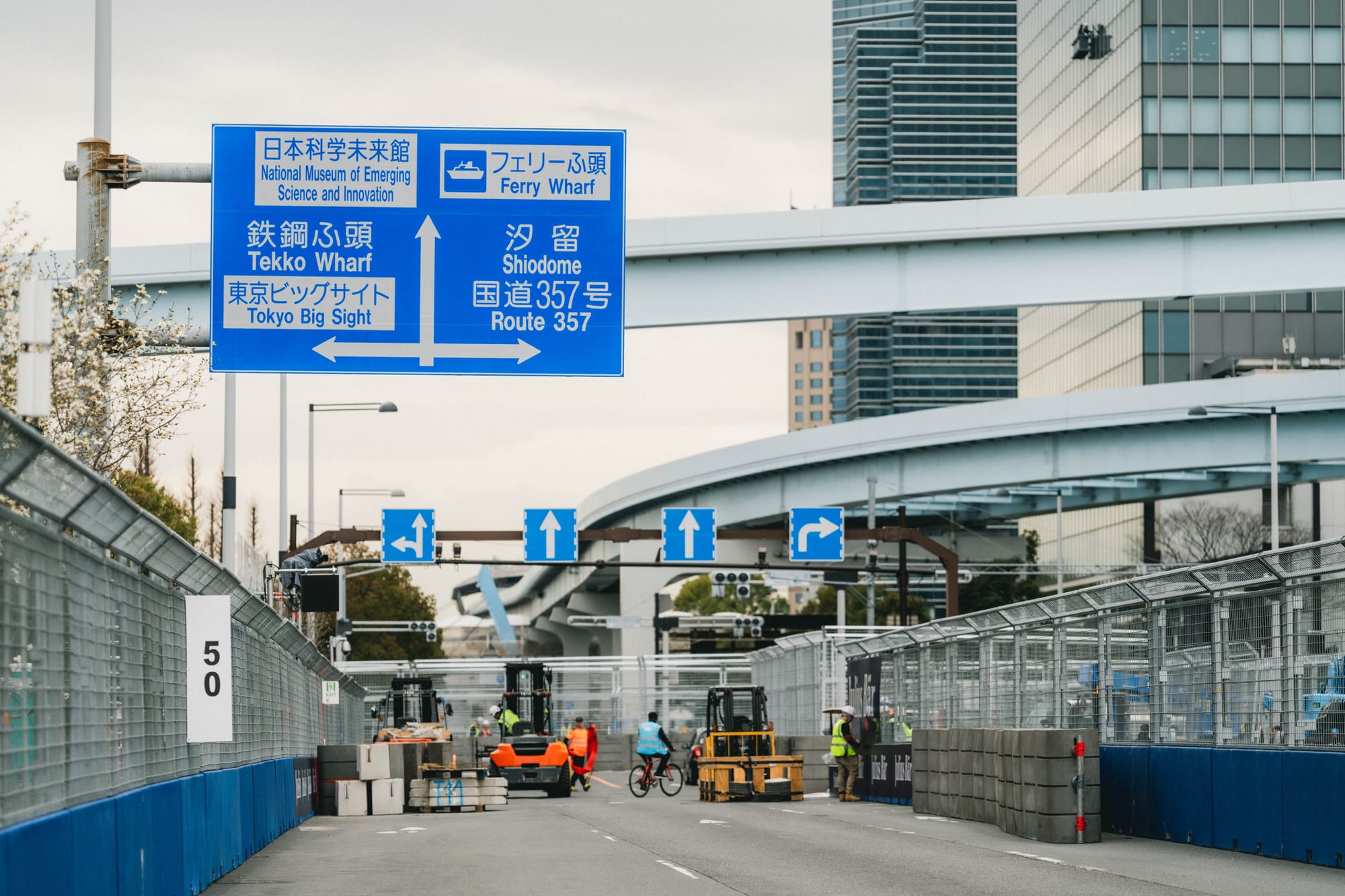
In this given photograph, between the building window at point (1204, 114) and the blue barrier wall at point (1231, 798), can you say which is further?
the building window at point (1204, 114)

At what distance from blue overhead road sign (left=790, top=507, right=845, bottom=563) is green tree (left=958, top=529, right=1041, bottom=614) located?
5361cm

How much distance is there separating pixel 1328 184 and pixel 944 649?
1023 cm

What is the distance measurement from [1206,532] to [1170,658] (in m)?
64.6

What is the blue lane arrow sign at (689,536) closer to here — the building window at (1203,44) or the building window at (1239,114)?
the building window at (1203,44)

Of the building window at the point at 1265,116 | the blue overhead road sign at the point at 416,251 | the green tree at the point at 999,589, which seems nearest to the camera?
the blue overhead road sign at the point at 416,251

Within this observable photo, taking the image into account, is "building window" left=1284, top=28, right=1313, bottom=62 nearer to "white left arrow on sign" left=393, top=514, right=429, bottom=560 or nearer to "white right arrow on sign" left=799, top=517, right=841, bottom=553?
"white right arrow on sign" left=799, top=517, right=841, bottom=553

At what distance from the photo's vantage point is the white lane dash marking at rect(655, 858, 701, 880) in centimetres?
1629

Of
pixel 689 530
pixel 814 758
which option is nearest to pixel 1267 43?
pixel 689 530

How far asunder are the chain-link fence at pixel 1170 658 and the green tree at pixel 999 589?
71394 mm

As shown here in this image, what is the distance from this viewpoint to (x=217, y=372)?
67.5ft

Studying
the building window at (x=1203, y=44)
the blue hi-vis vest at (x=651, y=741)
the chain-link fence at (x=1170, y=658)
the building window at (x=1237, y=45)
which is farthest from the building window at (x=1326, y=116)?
the chain-link fence at (x=1170, y=658)

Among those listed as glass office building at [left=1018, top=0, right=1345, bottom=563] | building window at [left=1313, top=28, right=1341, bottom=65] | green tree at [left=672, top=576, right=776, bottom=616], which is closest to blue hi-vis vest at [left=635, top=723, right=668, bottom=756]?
glass office building at [left=1018, top=0, right=1345, bottom=563]

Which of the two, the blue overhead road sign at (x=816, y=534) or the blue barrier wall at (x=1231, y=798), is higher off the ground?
the blue overhead road sign at (x=816, y=534)

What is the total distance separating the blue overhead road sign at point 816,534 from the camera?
47.5 meters
